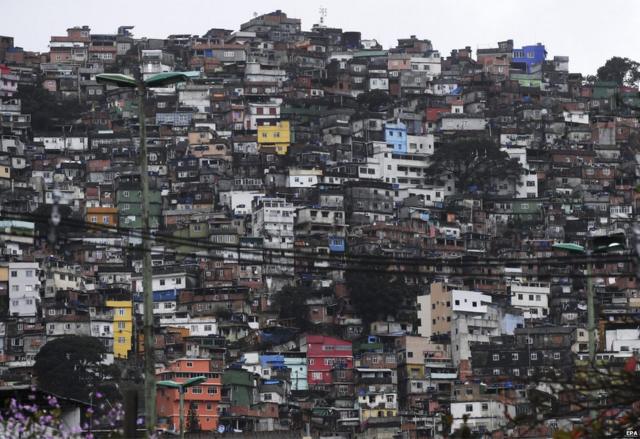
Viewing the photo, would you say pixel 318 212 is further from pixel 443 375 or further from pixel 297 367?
pixel 443 375

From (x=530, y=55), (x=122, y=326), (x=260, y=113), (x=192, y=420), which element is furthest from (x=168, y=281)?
(x=530, y=55)

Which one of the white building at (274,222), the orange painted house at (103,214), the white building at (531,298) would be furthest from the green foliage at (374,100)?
the white building at (531,298)

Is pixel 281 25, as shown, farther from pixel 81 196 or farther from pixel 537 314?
pixel 537 314

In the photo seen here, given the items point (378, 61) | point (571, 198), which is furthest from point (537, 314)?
point (378, 61)

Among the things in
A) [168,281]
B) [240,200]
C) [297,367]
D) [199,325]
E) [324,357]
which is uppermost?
[240,200]

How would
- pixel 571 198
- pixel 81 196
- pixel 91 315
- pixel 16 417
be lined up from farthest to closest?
1. pixel 571 198
2. pixel 81 196
3. pixel 91 315
4. pixel 16 417

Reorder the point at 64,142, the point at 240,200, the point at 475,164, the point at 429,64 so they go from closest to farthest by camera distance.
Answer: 1. the point at 240,200
2. the point at 475,164
3. the point at 64,142
4. the point at 429,64

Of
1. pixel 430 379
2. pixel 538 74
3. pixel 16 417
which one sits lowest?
pixel 430 379
